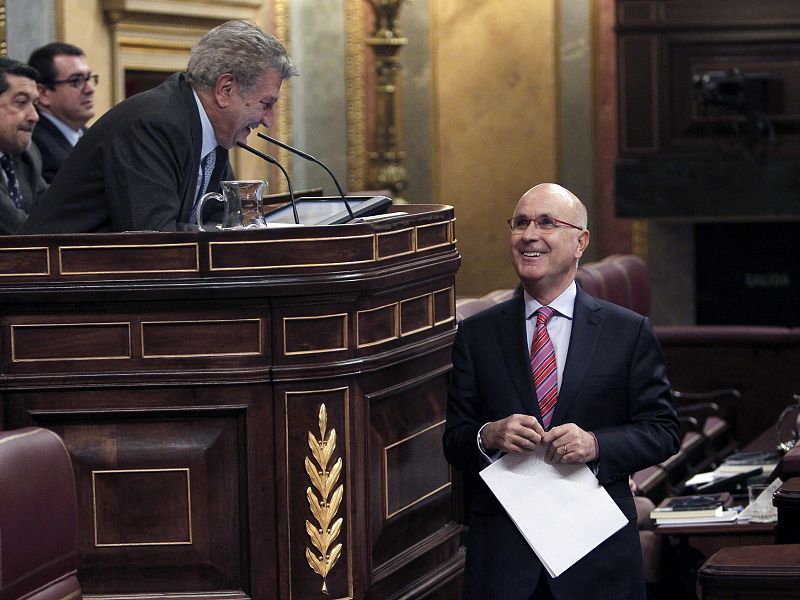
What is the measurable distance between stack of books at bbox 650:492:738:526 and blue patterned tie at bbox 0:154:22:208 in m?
2.19

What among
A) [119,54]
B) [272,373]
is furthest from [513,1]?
[272,373]

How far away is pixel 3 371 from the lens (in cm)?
307

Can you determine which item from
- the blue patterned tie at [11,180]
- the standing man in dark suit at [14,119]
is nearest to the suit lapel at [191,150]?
the standing man in dark suit at [14,119]

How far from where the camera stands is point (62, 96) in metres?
5.42

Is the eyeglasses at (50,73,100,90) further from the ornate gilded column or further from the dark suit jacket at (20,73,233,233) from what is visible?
the ornate gilded column

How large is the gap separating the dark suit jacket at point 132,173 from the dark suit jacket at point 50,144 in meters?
1.96

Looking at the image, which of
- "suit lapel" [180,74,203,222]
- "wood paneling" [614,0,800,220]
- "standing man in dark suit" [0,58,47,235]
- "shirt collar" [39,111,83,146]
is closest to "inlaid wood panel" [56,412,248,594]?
"suit lapel" [180,74,203,222]

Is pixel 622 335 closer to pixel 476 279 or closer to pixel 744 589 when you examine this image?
pixel 744 589

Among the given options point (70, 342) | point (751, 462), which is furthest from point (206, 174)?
point (751, 462)

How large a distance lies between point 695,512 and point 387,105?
196 inches

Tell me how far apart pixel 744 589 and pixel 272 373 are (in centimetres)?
104

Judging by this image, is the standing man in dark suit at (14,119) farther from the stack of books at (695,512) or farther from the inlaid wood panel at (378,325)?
the stack of books at (695,512)

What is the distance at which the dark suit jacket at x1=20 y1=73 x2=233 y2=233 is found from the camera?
10.7ft

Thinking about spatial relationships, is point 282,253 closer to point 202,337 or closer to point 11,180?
point 202,337
